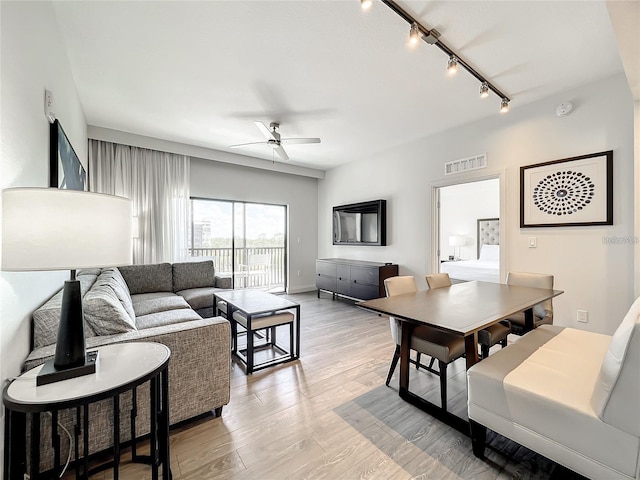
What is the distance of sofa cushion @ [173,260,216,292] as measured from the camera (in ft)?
13.3

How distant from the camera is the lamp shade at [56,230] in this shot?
36.1 inches

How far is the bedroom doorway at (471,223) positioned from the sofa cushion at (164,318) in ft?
17.2

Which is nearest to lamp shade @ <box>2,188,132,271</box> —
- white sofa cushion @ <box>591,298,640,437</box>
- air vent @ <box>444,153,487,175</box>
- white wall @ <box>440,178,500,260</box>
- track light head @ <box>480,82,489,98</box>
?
white sofa cushion @ <box>591,298,640,437</box>

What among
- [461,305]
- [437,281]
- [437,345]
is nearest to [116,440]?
[437,345]

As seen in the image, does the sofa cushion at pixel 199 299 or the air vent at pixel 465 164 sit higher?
the air vent at pixel 465 164

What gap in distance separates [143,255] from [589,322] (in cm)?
589

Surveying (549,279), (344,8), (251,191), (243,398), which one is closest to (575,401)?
(549,279)

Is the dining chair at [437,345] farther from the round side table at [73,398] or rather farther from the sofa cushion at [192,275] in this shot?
the sofa cushion at [192,275]

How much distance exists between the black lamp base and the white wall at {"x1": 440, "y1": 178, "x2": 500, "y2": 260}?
22.7 ft

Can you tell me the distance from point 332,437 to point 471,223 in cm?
709

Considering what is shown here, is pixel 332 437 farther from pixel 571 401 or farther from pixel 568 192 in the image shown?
pixel 568 192

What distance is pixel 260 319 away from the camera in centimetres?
262

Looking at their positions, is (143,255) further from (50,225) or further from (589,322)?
(589,322)

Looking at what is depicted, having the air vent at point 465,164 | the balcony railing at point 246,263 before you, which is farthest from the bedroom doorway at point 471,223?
the balcony railing at point 246,263
